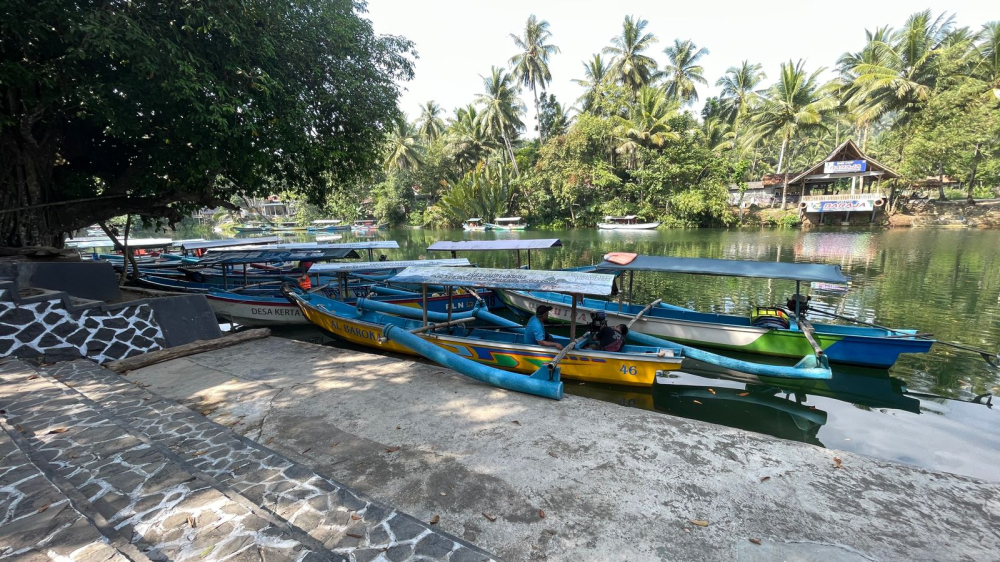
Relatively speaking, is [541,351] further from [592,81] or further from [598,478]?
[592,81]

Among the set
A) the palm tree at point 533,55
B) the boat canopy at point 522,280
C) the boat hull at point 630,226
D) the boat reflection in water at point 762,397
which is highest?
the palm tree at point 533,55

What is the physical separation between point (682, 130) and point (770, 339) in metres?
37.2

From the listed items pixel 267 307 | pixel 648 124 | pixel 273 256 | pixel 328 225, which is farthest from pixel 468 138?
pixel 267 307

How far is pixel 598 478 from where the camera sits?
4395 millimetres

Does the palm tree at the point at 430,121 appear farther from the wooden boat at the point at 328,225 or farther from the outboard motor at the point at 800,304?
the outboard motor at the point at 800,304

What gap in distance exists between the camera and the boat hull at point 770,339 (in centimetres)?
880

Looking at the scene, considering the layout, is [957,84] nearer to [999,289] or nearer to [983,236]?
[983,236]

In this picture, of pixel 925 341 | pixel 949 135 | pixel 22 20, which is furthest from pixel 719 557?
pixel 949 135

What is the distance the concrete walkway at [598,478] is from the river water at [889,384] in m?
2.54

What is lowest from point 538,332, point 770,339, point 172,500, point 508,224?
point 770,339

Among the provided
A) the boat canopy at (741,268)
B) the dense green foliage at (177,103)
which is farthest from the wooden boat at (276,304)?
the boat canopy at (741,268)

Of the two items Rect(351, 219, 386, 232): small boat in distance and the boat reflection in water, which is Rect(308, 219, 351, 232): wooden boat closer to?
Rect(351, 219, 386, 232): small boat in distance

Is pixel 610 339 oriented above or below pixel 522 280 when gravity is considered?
below

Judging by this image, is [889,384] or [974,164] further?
[974,164]
